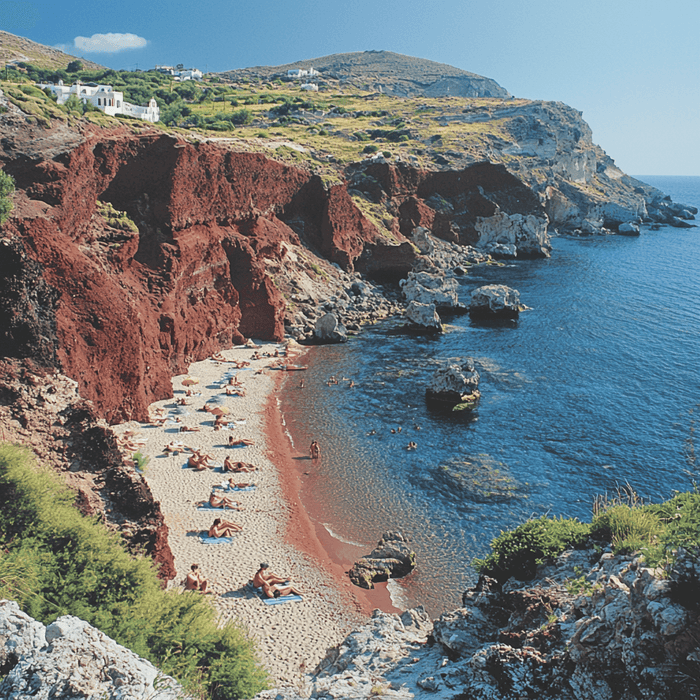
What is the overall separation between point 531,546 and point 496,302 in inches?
2574

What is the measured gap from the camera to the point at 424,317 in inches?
2889

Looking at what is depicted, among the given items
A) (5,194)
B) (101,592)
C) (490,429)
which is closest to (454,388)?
(490,429)

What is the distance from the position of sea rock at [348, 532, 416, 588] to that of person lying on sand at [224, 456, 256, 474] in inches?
449

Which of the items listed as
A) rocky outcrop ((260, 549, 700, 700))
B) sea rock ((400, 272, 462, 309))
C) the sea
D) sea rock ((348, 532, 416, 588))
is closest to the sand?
sea rock ((348, 532, 416, 588))

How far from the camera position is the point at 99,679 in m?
12.0

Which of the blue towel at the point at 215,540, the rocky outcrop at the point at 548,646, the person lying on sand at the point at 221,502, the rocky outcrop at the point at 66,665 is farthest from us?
the person lying on sand at the point at 221,502

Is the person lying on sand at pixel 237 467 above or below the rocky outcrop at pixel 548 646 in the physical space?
below

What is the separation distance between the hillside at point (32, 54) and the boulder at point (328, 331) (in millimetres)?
134884

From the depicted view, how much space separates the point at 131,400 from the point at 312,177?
54.5m

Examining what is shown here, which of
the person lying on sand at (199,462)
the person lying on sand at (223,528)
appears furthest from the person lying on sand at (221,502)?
the person lying on sand at (199,462)

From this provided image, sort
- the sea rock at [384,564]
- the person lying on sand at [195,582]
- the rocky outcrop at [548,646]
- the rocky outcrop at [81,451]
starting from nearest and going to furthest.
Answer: the rocky outcrop at [548,646] → the rocky outcrop at [81,451] → the person lying on sand at [195,582] → the sea rock at [384,564]

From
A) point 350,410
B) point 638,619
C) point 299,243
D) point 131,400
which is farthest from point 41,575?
point 299,243

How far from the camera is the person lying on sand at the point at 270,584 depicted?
27188 mm

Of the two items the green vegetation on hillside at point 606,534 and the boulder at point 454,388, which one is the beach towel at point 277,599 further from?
the boulder at point 454,388
